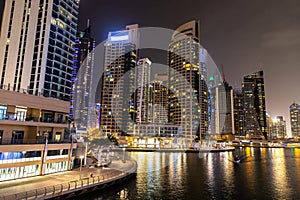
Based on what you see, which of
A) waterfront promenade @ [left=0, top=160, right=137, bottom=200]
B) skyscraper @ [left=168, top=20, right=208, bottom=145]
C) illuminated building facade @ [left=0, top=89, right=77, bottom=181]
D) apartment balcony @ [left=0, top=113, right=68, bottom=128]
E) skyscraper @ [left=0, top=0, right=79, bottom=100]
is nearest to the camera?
waterfront promenade @ [left=0, top=160, right=137, bottom=200]

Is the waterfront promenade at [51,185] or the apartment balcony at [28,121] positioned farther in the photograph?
the apartment balcony at [28,121]

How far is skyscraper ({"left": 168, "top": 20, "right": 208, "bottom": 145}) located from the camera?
181 meters

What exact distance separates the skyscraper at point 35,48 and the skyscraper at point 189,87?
12258 centimetres

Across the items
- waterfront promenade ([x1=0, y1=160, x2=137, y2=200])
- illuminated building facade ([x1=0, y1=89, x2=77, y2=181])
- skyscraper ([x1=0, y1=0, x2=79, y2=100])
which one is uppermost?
skyscraper ([x1=0, y1=0, x2=79, y2=100])

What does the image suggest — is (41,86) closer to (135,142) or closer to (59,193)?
(59,193)

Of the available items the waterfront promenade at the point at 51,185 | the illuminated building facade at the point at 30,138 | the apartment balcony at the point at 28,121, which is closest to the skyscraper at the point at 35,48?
the apartment balcony at the point at 28,121

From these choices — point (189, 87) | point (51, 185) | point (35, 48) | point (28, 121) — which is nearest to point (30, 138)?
point (28, 121)

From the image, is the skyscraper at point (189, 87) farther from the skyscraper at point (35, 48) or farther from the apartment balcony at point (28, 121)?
the apartment balcony at point (28, 121)

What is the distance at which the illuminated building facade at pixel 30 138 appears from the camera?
1195 inches

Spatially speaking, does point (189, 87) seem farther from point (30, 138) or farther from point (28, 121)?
point (28, 121)

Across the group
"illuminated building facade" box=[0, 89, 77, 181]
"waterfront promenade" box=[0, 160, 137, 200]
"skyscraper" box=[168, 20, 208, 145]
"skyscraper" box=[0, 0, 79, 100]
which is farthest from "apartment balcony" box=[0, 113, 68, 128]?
"skyscraper" box=[168, 20, 208, 145]

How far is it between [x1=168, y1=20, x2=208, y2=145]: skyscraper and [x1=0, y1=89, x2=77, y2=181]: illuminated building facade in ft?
469

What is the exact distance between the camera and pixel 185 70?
187000 millimetres

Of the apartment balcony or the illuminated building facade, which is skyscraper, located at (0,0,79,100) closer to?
the apartment balcony
